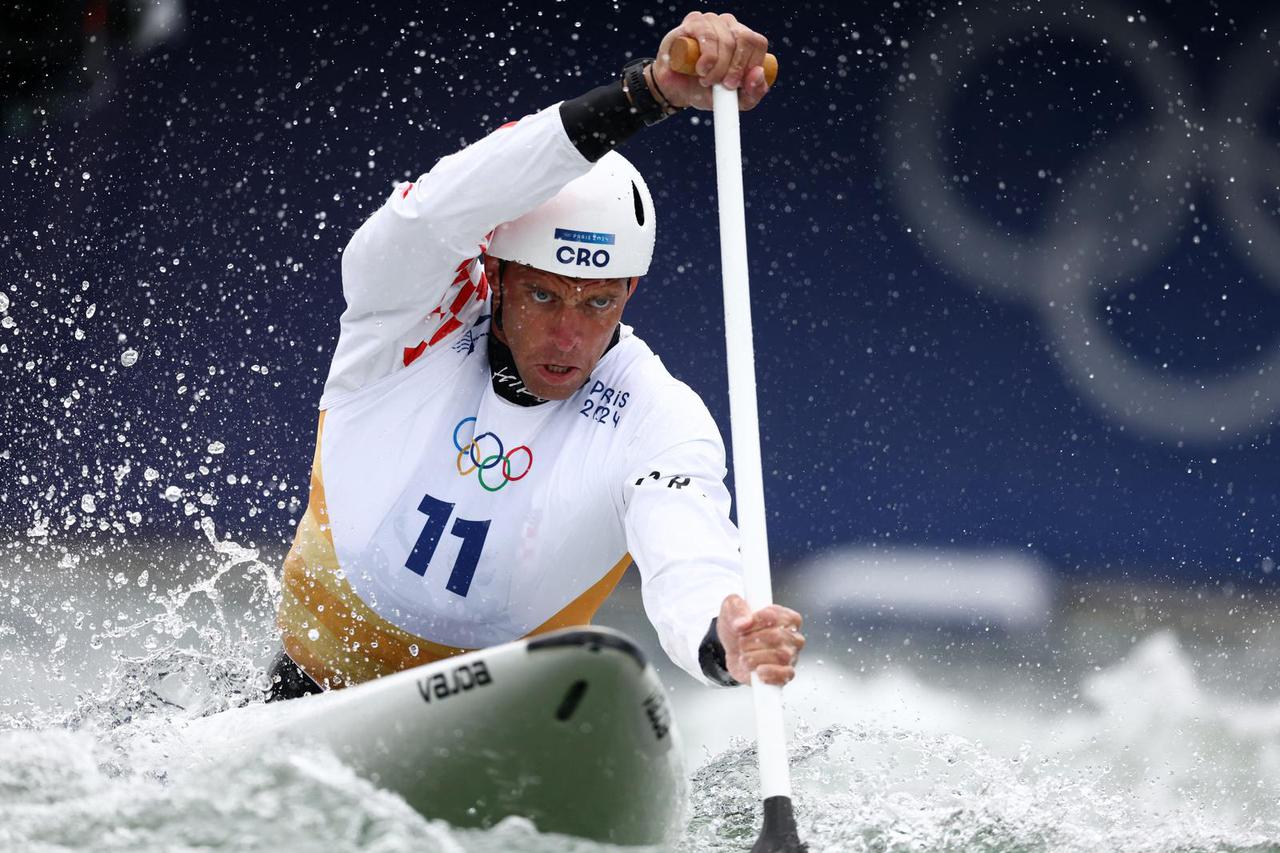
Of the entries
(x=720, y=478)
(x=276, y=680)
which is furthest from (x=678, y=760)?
(x=276, y=680)

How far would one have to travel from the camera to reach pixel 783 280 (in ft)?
22.6

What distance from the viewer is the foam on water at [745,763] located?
2.20m

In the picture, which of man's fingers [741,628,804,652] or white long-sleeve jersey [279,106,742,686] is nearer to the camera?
man's fingers [741,628,804,652]

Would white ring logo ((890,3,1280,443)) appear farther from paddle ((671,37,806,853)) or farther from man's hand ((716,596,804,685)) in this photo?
man's hand ((716,596,804,685))

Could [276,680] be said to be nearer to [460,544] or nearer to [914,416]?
[460,544]

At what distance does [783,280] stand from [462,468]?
3.95 metres

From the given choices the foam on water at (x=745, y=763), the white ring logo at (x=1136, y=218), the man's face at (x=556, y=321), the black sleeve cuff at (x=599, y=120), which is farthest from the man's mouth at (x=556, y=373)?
the white ring logo at (x=1136, y=218)

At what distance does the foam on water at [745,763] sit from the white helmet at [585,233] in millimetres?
1183

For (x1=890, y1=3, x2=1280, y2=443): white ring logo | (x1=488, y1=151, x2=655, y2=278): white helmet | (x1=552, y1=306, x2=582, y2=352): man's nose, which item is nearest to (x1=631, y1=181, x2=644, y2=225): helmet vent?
(x1=488, y1=151, x2=655, y2=278): white helmet

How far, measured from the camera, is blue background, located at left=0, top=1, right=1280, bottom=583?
21.5 feet

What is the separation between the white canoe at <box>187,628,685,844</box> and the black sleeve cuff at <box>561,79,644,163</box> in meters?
1.03

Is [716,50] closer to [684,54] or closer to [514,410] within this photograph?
[684,54]

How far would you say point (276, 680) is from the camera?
146 inches

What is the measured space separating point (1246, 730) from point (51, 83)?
602cm
